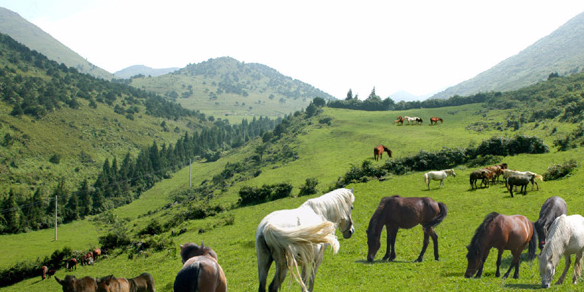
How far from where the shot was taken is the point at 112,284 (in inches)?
698

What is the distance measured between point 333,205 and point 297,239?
10.1 feet

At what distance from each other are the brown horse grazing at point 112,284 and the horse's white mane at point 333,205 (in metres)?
11.8

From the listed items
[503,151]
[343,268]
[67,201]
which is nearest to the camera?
[343,268]

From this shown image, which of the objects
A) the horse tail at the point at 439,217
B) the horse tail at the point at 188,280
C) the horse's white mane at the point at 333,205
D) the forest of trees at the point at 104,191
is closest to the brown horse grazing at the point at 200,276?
the horse tail at the point at 188,280

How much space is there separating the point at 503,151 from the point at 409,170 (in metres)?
12.0

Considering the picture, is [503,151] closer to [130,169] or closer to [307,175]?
[307,175]

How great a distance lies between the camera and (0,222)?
72125 mm

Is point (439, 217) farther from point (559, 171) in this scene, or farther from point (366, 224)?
point (559, 171)

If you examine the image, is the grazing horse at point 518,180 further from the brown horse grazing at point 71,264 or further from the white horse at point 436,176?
the brown horse grazing at point 71,264

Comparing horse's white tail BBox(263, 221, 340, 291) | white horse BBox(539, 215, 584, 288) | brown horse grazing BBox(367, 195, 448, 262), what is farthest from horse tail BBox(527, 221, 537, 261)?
horse's white tail BBox(263, 221, 340, 291)

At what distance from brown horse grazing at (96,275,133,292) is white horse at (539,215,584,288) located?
17791mm

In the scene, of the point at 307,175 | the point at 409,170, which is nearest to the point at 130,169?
the point at 307,175

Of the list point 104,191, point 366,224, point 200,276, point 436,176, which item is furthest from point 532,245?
point 104,191

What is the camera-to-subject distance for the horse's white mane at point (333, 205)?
11.5 meters
